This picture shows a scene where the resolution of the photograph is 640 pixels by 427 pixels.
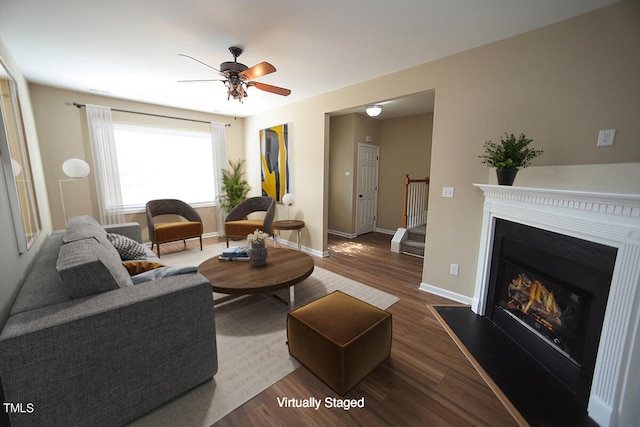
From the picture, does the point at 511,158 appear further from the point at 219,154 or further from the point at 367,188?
the point at 219,154

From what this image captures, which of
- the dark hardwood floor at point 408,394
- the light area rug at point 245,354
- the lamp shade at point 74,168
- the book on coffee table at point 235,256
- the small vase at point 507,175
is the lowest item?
the dark hardwood floor at point 408,394

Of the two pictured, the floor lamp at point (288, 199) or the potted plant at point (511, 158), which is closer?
the potted plant at point (511, 158)

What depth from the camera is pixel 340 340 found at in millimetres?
1546

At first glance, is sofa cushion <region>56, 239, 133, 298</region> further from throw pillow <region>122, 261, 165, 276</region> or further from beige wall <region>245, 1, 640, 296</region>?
beige wall <region>245, 1, 640, 296</region>

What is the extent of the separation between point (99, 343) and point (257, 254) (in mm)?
1458

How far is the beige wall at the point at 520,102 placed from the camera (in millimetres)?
1820

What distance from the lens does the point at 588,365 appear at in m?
1.50

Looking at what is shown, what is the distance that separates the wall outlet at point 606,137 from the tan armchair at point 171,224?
17.2 ft

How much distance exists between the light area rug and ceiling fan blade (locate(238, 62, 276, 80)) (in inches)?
90.1

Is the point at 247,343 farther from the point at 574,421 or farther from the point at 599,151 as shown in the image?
the point at 599,151

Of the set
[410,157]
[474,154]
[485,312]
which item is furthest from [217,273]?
[410,157]

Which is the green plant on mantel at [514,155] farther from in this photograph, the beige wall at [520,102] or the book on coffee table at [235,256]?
the book on coffee table at [235,256]

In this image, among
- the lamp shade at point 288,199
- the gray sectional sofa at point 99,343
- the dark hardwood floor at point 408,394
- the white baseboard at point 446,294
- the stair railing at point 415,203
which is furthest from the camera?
the stair railing at point 415,203

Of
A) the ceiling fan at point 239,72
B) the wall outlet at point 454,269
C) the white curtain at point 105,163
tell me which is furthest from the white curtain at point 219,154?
the wall outlet at point 454,269
